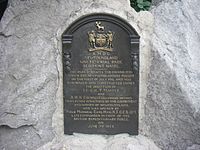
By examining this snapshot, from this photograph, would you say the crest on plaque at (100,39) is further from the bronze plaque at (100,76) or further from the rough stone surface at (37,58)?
the rough stone surface at (37,58)

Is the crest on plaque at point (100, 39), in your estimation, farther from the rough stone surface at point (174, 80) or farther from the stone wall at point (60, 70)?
the rough stone surface at point (174, 80)

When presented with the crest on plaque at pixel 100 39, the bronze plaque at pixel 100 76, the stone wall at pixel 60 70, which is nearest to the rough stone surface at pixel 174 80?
the stone wall at pixel 60 70

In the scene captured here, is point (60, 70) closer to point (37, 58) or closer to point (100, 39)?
point (37, 58)

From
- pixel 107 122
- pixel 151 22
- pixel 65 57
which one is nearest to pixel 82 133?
pixel 107 122

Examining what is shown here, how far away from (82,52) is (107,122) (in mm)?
687

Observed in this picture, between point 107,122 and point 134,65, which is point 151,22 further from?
point 107,122

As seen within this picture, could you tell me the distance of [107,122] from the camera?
9.12ft

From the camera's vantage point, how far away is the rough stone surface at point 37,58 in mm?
2660

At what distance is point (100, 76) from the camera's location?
271 cm

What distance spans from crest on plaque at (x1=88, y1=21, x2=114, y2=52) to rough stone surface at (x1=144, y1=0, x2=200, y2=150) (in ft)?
1.27

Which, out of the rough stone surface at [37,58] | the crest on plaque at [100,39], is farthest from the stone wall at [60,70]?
the crest on plaque at [100,39]

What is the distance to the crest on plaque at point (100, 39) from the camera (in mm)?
2668

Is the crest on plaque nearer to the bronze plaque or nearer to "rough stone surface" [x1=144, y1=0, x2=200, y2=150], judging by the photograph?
the bronze plaque

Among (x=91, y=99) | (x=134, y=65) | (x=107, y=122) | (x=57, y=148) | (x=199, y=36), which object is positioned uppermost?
(x=199, y=36)
